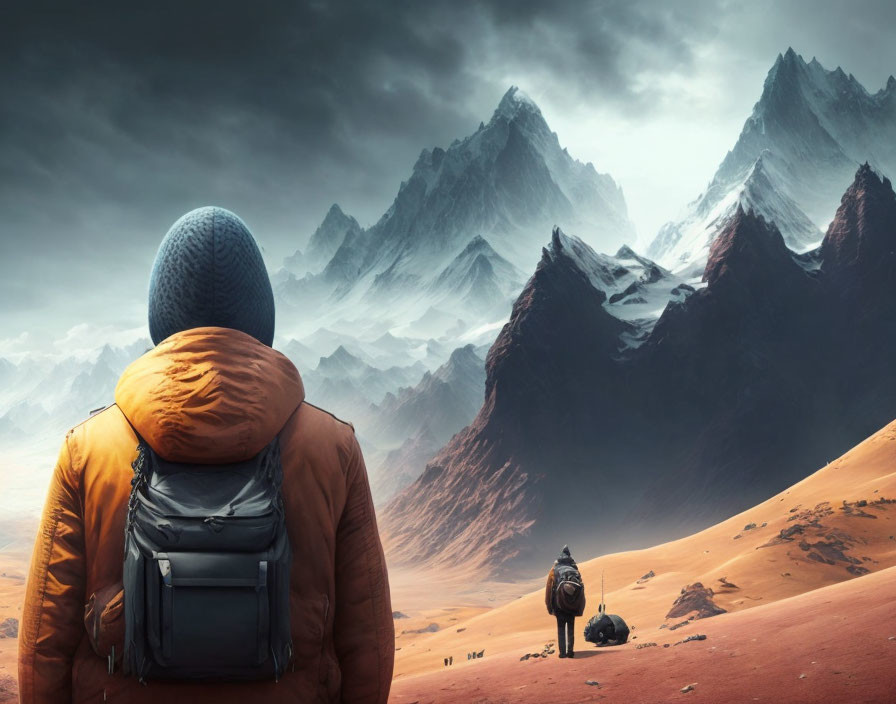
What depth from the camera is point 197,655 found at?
197cm

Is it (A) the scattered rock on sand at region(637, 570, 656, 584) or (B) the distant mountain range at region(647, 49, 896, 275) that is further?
(B) the distant mountain range at region(647, 49, 896, 275)

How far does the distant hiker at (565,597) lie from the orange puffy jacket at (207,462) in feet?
31.1

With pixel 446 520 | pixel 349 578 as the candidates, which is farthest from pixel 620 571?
pixel 446 520

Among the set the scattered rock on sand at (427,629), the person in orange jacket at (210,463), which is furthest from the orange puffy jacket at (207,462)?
the scattered rock on sand at (427,629)

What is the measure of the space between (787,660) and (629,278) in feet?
297

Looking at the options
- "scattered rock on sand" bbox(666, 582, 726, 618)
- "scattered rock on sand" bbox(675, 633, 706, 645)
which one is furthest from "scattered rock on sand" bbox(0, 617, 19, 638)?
"scattered rock on sand" bbox(675, 633, 706, 645)

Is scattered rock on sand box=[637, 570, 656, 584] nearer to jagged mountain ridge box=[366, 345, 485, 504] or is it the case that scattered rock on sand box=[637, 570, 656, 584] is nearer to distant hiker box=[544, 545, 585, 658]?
distant hiker box=[544, 545, 585, 658]

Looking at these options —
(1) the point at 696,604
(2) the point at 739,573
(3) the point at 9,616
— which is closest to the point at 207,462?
(1) the point at 696,604

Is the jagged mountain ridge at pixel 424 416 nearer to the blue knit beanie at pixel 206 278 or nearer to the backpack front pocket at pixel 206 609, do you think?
the blue knit beanie at pixel 206 278

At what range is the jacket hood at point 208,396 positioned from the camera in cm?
201

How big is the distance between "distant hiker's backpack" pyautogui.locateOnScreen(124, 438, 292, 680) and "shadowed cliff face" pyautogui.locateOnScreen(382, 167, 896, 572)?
72.9 metres

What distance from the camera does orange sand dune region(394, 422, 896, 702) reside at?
12.0m

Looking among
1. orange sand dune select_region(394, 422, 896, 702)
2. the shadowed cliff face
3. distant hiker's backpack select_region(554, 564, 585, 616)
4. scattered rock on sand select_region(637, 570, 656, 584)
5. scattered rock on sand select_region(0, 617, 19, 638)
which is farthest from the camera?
the shadowed cliff face

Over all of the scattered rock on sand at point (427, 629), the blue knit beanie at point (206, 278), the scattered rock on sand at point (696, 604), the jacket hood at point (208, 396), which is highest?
the blue knit beanie at point (206, 278)
